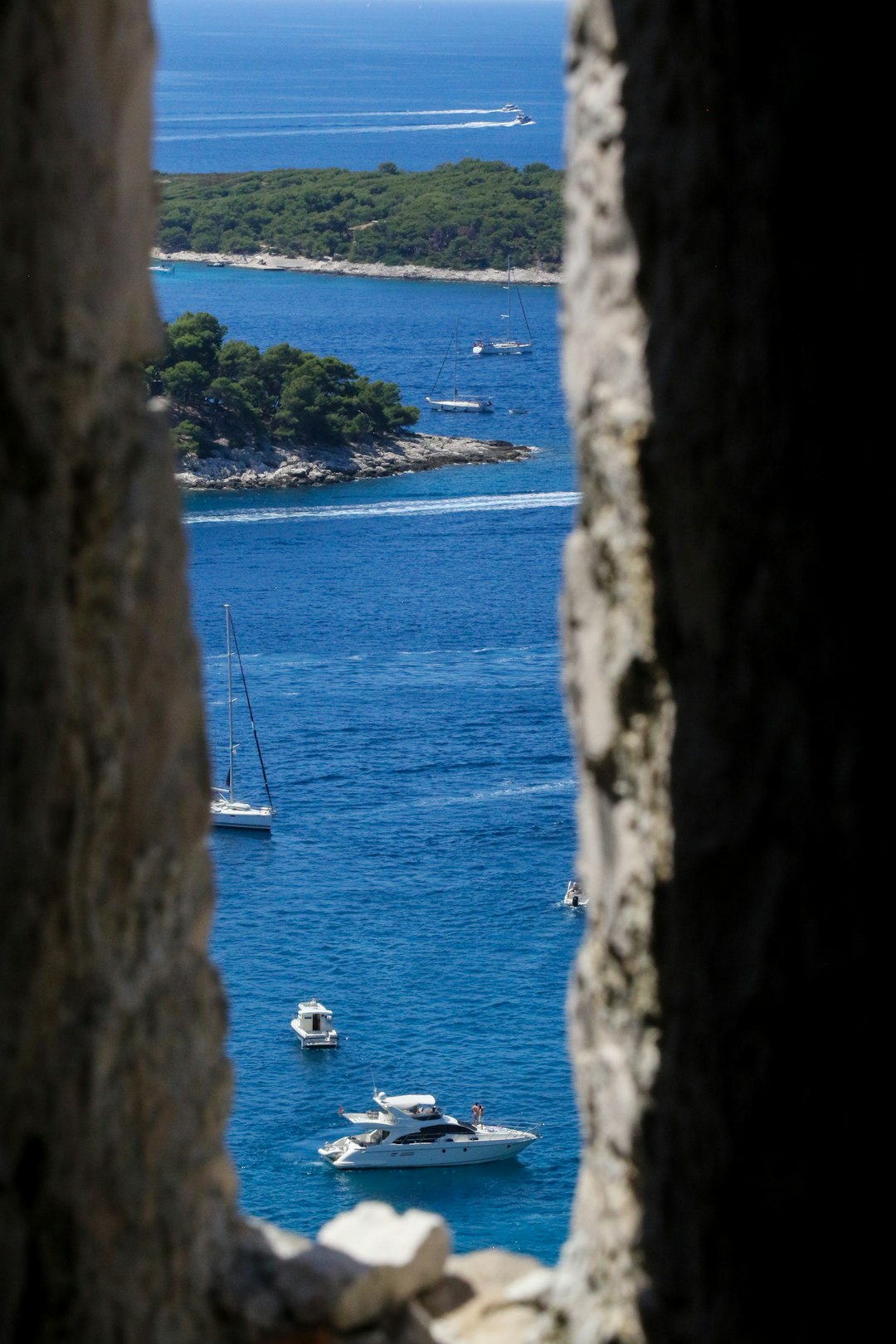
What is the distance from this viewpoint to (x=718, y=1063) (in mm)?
5047

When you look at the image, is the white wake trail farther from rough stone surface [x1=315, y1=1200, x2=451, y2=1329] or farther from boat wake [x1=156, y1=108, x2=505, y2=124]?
rough stone surface [x1=315, y1=1200, x2=451, y2=1329]

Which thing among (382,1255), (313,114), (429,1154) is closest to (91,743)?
(382,1255)

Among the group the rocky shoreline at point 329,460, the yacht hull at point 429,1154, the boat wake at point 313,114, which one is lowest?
the yacht hull at point 429,1154

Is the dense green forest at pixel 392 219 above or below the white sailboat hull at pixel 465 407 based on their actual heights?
above

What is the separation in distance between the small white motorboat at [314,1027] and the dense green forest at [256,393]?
1292 inches

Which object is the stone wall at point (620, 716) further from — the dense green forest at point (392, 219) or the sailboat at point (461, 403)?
the dense green forest at point (392, 219)

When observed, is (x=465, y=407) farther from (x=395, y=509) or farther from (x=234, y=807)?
(x=234, y=807)

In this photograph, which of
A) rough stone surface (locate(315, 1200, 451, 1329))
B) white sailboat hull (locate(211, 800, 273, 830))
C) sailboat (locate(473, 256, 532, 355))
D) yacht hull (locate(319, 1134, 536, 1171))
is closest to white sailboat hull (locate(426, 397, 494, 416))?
sailboat (locate(473, 256, 532, 355))

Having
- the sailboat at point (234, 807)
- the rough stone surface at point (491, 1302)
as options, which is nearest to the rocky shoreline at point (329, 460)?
the sailboat at point (234, 807)

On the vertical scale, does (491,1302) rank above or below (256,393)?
below

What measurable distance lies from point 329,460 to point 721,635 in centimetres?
6738

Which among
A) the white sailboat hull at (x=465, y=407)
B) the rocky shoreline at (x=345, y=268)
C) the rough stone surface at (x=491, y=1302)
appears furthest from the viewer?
the rocky shoreline at (x=345, y=268)

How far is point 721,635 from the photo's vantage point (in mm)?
4996

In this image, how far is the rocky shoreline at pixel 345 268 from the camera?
10581cm
